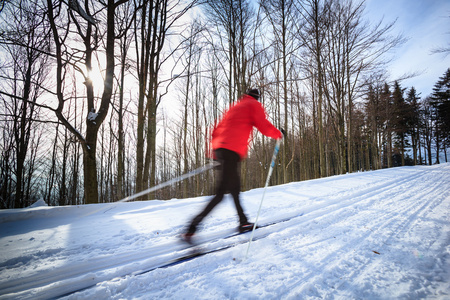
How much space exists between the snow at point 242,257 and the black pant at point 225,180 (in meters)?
0.28

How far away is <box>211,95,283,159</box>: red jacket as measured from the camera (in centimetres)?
210

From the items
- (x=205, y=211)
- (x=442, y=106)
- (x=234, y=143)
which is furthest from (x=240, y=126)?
(x=442, y=106)

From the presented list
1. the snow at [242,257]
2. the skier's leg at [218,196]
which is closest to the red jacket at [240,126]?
the skier's leg at [218,196]

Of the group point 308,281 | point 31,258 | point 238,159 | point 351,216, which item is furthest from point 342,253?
point 31,258

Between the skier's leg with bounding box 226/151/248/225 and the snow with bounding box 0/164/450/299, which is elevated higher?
the skier's leg with bounding box 226/151/248/225

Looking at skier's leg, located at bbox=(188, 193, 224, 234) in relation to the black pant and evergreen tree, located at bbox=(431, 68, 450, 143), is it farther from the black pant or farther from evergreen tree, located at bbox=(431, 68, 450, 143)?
evergreen tree, located at bbox=(431, 68, 450, 143)

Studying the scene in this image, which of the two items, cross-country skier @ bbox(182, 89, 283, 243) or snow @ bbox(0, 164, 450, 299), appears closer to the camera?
snow @ bbox(0, 164, 450, 299)

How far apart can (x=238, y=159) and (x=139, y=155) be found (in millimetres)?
5776

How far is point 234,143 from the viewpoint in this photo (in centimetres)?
210

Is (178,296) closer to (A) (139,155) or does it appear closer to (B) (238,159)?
(B) (238,159)

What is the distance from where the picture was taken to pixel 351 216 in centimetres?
245

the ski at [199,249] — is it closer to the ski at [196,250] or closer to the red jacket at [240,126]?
the ski at [196,250]

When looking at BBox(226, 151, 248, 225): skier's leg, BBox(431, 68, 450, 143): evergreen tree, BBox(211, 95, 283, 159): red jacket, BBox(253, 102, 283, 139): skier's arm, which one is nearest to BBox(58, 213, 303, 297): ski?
BBox(226, 151, 248, 225): skier's leg

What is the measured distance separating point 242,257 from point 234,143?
4.02 ft
